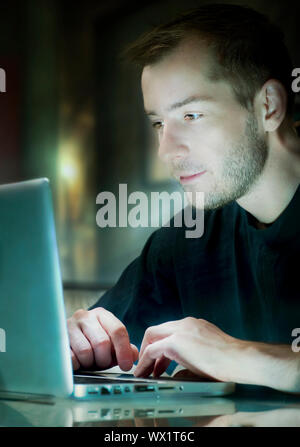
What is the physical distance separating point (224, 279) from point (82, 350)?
53 centimetres

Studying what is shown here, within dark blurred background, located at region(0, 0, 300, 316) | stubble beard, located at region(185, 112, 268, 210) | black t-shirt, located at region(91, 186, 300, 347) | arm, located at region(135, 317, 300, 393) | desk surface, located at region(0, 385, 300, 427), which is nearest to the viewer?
desk surface, located at region(0, 385, 300, 427)

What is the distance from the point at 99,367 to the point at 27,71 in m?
2.88

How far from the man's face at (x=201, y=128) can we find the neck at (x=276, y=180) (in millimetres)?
21

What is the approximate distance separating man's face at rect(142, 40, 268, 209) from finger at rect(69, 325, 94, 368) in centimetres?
49

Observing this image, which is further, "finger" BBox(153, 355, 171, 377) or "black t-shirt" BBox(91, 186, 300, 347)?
"black t-shirt" BBox(91, 186, 300, 347)

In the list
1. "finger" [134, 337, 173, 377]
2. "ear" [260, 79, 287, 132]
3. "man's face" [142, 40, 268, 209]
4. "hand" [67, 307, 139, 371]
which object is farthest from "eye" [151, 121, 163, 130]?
"finger" [134, 337, 173, 377]

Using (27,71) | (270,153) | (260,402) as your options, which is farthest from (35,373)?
(27,71)

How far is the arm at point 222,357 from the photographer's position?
779 millimetres

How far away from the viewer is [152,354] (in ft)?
2.69

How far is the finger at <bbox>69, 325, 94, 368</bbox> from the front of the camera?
3.04ft

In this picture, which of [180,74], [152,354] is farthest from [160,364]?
[180,74]

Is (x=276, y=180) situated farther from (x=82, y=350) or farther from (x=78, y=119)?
(x=78, y=119)

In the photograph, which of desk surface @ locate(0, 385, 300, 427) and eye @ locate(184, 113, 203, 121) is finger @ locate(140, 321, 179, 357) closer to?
desk surface @ locate(0, 385, 300, 427)
